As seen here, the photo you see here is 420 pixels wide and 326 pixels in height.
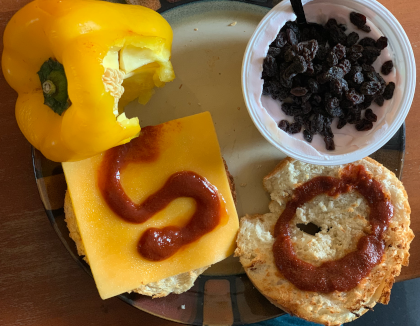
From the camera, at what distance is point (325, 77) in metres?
1.93

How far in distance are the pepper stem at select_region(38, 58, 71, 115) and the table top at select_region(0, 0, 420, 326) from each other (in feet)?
2.15

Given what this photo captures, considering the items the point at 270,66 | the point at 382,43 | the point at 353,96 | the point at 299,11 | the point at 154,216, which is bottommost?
the point at 154,216

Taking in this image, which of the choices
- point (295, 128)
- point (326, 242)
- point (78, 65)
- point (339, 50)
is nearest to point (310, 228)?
point (326, 242)

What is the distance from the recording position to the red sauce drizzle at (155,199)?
2.20 meters

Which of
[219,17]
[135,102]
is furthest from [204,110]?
[219,17]

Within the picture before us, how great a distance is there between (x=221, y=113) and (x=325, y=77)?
0.78 meters

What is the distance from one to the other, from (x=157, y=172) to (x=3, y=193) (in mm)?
1166

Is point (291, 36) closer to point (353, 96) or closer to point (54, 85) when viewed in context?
point (353, 96)

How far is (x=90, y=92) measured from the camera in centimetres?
175

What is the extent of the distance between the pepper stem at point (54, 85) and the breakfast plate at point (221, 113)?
59 centimetres

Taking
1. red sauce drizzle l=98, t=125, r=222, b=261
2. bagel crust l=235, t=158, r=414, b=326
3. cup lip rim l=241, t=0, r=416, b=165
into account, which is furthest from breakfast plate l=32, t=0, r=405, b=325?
cup lip rim l=241, t=0, r=416, b=165

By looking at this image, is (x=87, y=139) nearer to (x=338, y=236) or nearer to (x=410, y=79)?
(x=338, y=236)

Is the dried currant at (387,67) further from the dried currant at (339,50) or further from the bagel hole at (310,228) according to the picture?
the bagel hole at (310,228)

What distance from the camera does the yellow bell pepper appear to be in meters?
1.76
